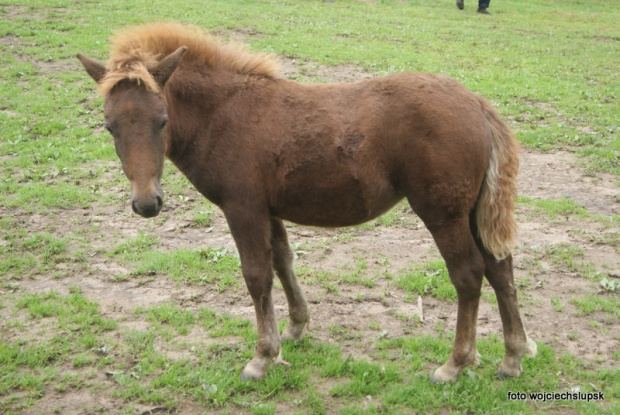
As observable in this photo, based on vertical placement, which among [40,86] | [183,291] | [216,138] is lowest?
[183,291]

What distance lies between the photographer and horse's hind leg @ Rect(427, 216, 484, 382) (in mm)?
→ 4168

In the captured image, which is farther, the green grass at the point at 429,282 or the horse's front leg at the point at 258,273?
the green grass at the point at 429,282

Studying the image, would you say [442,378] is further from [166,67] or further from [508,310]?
[166,67]

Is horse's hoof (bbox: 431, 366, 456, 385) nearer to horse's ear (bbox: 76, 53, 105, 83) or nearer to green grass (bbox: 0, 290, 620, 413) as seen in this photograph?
green grass (bbox: 0, 290, 620, 413)

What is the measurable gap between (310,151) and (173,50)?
1343 millimetres

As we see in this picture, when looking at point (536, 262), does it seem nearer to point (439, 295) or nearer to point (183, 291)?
point (439, 295)

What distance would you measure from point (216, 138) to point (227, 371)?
6.25ft

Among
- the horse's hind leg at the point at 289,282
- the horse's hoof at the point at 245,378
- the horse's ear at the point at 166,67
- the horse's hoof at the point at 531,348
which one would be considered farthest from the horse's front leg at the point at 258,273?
the horse's hoof at the point at 531,348

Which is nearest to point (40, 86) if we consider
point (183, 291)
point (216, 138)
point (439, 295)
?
point (183, 291)

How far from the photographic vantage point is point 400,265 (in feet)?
20.8

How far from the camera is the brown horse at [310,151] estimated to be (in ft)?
13.2

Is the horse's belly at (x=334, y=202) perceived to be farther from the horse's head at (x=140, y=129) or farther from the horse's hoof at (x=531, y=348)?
the horse's hoof at (x=531, y=348)

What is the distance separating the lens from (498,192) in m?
4.27

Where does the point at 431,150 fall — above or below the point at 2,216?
above
